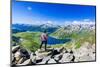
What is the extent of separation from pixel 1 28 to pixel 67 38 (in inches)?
31.2

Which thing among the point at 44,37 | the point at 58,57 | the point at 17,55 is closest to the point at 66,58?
the point at 58,57

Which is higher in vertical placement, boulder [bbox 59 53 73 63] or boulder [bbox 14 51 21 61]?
boulder [bbox 14 51 21 61]

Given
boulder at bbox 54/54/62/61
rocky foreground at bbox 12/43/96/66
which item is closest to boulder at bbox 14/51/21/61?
rocky foreground at bbox 12/43/96/66

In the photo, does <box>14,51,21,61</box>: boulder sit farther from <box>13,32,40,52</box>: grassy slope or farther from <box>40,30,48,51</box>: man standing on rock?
<box>40,30,48,51</box>: man standing on rock

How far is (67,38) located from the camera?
2443 mm

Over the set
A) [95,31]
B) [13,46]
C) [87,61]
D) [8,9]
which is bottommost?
[87,61]

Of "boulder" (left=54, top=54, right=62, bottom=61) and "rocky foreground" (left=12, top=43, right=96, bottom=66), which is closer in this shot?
"rocky foreground" (left=12, top=43, right=96, bottom=66)

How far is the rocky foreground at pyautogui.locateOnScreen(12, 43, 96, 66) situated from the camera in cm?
223

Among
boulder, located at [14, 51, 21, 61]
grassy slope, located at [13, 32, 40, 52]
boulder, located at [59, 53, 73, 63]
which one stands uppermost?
grassy slope, located at [13, 32, 40, 52]

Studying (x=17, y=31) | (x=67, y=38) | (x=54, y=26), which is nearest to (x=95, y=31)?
(x=67, y=38)

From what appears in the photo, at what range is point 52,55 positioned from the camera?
237 centimetres

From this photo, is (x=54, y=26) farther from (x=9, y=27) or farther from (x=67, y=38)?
(x=9, y=27)

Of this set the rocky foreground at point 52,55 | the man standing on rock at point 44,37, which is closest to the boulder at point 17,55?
the rocky foreground at point 52,55

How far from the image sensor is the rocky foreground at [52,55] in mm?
2229
